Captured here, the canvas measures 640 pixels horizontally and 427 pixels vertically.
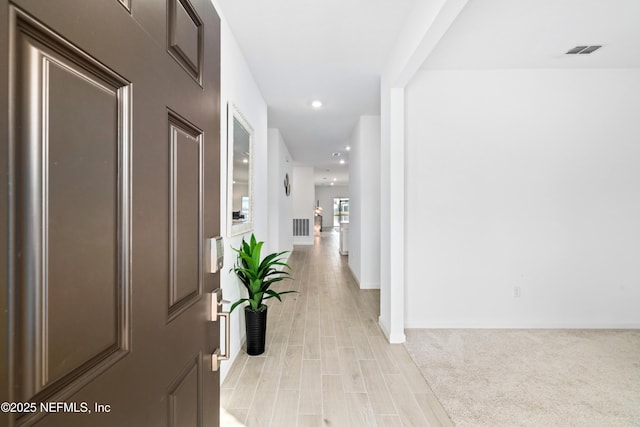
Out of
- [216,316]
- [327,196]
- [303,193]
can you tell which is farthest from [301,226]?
[216,316]

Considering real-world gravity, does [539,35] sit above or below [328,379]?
above

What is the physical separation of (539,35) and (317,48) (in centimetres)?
185

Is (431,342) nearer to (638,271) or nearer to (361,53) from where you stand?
(638,271)

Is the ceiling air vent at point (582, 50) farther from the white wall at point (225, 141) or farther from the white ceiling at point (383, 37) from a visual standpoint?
the white wall at point (225, 141)

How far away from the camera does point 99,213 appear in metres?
0.49

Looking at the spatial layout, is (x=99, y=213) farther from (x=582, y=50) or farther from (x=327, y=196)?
(x=327, y=196)

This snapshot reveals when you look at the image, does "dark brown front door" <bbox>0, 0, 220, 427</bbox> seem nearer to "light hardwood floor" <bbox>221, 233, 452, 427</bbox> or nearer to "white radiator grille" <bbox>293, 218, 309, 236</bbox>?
"light hardwood floor" <bbox>221, 233, 452, 427</bbox>

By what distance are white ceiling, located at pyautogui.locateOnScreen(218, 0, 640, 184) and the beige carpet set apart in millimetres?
2659

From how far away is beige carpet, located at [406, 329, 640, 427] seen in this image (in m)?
1.89

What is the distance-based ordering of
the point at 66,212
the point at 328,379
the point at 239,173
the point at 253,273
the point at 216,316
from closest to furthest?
the point at 66,212 → the point at 216,316 → the point at 328,379 → the point at 253,273 → the point at 239,173

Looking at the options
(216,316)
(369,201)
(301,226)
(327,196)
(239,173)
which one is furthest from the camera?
(327,196)

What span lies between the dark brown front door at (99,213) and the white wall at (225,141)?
1423mm

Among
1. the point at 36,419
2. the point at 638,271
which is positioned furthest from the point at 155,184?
the point at 638,271

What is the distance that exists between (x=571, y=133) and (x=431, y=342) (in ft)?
8.44
